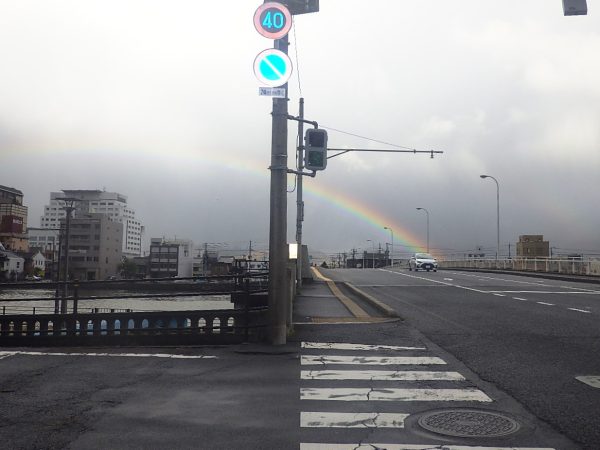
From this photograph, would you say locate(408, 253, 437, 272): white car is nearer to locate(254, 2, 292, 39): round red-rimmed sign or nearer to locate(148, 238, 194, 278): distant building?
locate(254, 2, 292, 39): round red-rimmed sign

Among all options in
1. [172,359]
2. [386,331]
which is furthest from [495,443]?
[386,331]

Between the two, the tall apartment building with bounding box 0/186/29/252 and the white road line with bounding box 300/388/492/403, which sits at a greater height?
the tall apartment building with bounding box 0/186/29/252

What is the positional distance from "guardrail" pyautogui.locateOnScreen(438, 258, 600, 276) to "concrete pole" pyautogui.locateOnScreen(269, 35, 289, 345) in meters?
28.8

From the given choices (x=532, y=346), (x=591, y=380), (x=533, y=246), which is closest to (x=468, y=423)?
(x=591, y=380)

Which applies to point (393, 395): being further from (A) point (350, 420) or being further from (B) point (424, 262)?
(B) point (424, 262)

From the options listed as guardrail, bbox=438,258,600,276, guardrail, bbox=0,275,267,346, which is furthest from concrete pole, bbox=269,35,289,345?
guardrail, bbox=438,258,600,276

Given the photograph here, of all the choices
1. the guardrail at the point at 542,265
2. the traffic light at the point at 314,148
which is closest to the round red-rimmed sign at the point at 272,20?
the traffic light at the point at 314,148

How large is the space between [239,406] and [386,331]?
17.9ft

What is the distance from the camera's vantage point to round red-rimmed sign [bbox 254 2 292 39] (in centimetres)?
851

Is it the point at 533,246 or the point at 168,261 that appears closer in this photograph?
the point at 533,246

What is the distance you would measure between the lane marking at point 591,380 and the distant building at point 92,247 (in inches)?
3078

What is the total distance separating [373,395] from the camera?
18.6 ft

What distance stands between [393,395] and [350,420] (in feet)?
3.36

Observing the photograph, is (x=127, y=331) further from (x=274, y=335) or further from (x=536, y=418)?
(x=536, y=418)
